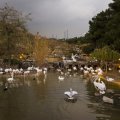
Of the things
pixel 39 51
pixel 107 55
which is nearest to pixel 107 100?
pixel 107 55

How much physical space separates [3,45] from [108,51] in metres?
12.0

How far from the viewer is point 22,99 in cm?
2308

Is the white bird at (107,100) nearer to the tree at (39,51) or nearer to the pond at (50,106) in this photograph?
the pond at (50,106)

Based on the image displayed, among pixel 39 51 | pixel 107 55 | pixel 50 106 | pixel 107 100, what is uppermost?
pixel 39 51

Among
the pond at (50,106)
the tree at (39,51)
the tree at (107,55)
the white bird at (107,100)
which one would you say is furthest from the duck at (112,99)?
the tree at (39,51)

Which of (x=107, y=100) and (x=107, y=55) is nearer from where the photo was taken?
(x=107, y=100)

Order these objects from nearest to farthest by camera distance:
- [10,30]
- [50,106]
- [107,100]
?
[50,106] → [107,100] → [10,30]

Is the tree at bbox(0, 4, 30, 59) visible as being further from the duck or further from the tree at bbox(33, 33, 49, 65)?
the duck

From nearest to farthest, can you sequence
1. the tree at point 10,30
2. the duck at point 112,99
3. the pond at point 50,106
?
1. the pond at point 50,106
2. the duck at point 112,99
3. the tree at point 10,30

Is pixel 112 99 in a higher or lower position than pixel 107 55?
lower

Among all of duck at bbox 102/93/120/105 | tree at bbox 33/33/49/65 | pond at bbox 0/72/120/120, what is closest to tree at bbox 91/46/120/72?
tree at bbox 33/33/49/65

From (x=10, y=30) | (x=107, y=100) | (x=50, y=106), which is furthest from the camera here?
(x=10, y=30)

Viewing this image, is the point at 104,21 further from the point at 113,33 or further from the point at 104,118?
the point at 104,118

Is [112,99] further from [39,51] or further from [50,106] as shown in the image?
[39,51]
